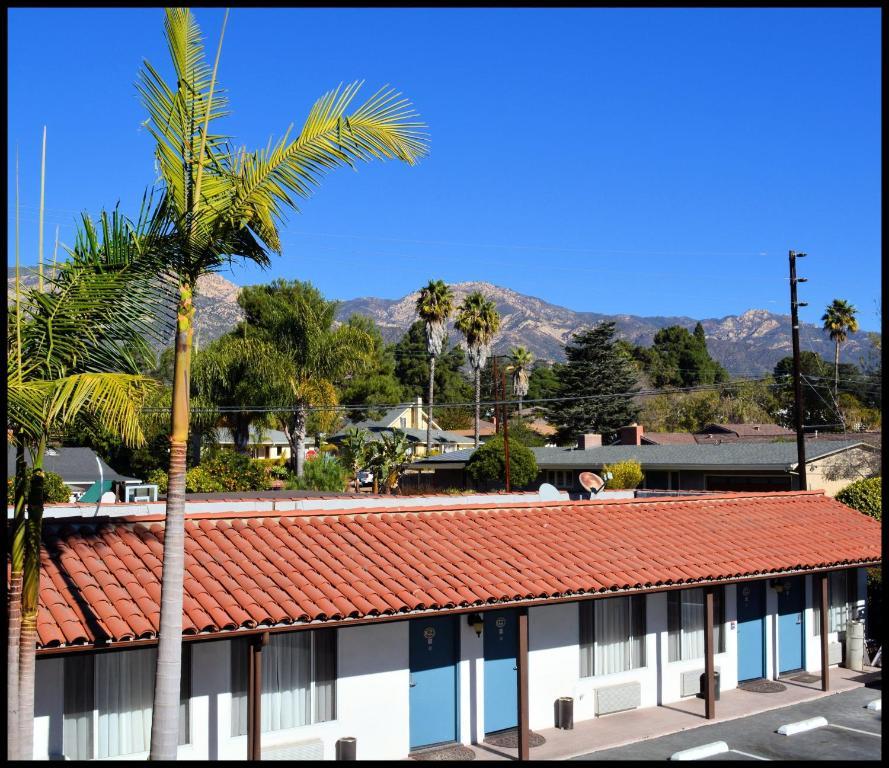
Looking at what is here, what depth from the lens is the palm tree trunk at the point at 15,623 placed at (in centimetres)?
938

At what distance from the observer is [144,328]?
1006cm

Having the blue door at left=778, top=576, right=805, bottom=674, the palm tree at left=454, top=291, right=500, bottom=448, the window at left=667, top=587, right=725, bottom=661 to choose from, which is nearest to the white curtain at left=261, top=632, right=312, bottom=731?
the window at left=667, top=587, right=725, bottom=661

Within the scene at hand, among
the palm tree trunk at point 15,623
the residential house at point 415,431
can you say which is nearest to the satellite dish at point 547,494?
the palm tree trunk at point 15,623

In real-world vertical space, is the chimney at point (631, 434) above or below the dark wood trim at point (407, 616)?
above

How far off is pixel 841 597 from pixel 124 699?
1691 centimetres

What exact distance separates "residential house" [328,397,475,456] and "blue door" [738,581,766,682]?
218 feet

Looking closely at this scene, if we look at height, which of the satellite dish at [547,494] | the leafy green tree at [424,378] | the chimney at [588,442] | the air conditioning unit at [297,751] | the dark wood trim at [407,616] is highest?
the leafy green tree at [424,378]

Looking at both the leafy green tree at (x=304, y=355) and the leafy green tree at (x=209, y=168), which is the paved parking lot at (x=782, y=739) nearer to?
the leafy green tree at (x=209, y=168)

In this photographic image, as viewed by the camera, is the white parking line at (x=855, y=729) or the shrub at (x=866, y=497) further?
the shrub at (x=866, y=497)

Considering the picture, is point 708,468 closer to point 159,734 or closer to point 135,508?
point 135,508

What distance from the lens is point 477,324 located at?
8050 centimetres

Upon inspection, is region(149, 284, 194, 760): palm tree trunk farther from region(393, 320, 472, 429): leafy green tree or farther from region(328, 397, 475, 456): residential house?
region(393, 320, 472, 429): leafy green tree

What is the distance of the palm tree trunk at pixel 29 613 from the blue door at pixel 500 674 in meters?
8.61

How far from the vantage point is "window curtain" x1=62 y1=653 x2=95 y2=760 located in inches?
494
